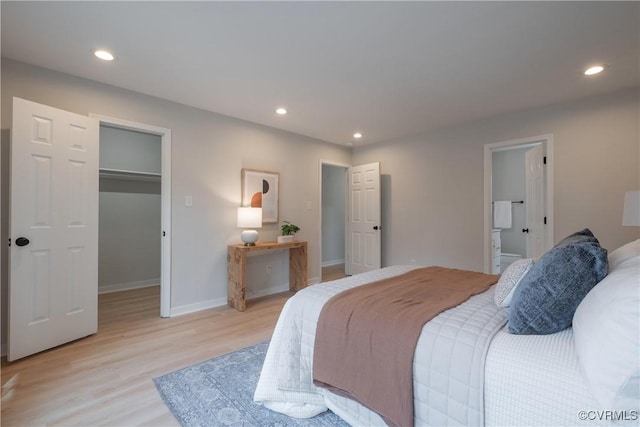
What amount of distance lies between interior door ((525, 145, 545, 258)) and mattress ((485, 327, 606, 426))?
10.0ft

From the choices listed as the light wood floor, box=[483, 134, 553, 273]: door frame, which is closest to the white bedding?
the light wood floor

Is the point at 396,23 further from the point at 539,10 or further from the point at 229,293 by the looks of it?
the point at 229,293

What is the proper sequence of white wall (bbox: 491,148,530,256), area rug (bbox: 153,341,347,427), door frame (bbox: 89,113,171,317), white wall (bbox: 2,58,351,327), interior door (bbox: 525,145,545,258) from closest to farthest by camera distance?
area rug (bbox: 153,341,347,427) < white wall (bbox: 2,58,351,327) < door frame (bbox: 89,113,171,317) < interior door (bbox: 525,145,545,258) < white wall (bbox: 491,148,530,256)

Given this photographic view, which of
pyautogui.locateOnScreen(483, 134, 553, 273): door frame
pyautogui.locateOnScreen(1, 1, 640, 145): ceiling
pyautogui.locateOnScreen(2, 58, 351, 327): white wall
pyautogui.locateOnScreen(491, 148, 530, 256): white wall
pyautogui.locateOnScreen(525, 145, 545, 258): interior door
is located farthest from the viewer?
pyautogui.locateOnScreen(491, 148, 530, 256): white wall

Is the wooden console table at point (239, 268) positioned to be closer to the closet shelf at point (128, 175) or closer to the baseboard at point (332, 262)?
the closet shelf at point (128, 175)

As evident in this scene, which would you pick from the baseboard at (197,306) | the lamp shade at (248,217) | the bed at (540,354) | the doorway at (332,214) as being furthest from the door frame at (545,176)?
the baseboard at (197,306)

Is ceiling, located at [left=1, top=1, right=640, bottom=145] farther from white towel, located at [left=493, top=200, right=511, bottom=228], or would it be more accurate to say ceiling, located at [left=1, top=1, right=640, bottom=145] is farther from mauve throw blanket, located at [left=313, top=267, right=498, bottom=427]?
white towel, located at [left=493, top=200, right=511, bottom=228]

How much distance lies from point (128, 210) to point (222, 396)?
3.75m

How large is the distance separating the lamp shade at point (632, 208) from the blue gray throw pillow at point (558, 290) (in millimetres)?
1428

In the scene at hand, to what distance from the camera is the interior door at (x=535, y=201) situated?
140 inches

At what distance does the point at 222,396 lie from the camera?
1.77 meters

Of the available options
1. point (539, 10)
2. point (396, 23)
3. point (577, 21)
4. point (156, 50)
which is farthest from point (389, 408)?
point (156, 50)

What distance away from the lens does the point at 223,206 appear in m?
3.68

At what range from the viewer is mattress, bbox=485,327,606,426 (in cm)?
90
